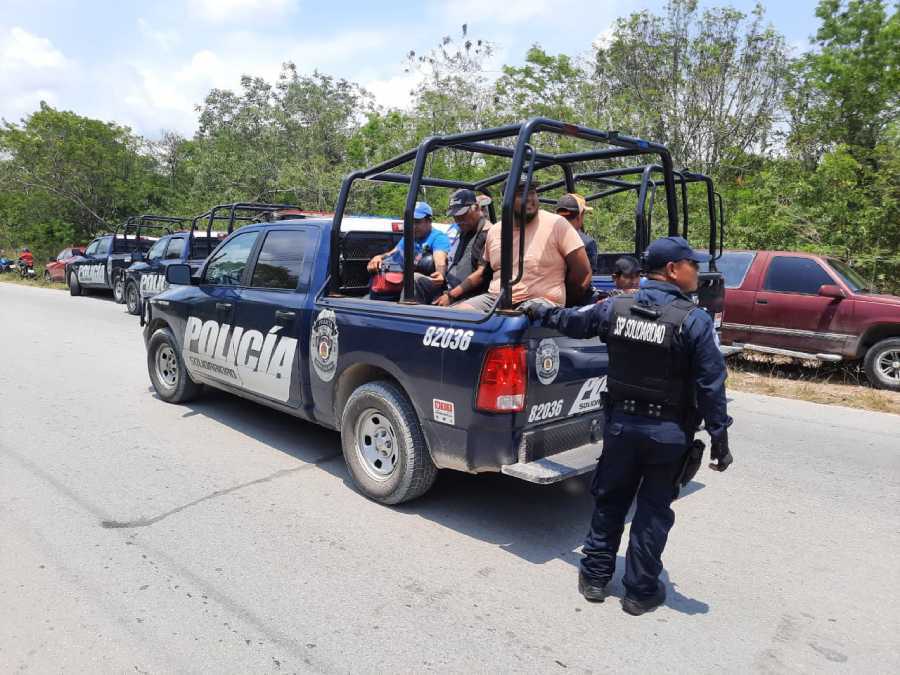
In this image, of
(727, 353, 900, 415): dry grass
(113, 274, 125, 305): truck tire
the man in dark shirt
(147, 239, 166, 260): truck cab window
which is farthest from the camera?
(113, 274, 125, 305): truck tire

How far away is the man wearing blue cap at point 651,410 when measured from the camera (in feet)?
9.61

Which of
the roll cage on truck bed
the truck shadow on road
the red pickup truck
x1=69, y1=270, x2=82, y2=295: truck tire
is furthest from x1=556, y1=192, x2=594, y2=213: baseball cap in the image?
x1=69, y1=270, x2=82, y2=295: truck tire

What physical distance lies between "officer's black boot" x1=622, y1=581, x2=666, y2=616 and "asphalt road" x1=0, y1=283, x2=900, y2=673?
1.9 inches

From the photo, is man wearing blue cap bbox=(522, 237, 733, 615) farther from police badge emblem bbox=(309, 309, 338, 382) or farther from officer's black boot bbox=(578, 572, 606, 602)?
police badge emblem bbox=(309, 309, 338, 382)

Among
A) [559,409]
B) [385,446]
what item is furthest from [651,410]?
[385,446]

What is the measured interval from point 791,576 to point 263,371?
3832mm

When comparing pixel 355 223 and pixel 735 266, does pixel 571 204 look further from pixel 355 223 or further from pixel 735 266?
pixel 735 266

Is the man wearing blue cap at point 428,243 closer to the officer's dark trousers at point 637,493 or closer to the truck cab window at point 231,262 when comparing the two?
the truck cab window at point 231,262

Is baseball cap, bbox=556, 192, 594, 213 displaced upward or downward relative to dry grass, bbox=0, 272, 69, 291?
upward

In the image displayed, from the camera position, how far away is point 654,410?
9.98 feet

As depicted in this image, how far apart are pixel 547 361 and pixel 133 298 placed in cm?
1345

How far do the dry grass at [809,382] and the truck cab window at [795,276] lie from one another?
47.7 inches

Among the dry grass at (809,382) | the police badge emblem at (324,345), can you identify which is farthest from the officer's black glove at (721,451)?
the dry grass at (809,382)

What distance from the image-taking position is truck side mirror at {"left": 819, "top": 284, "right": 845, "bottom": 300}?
332 inches
